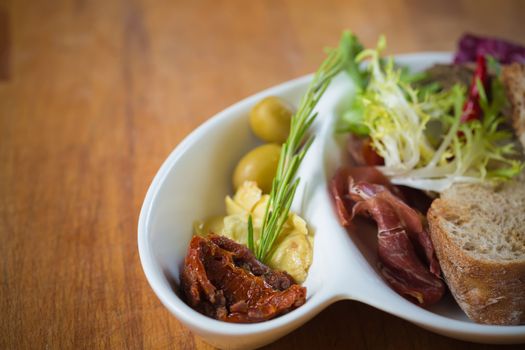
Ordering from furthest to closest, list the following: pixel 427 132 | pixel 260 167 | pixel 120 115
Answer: pixel 120 115, pixel 427 132, pixel 260 167

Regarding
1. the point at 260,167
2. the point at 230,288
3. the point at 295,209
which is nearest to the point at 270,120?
the point at 260,167

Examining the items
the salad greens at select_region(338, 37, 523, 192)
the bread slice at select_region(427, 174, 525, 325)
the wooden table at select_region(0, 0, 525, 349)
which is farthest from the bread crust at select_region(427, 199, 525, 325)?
the salad greens at select_region(338, 37, 523, 192)

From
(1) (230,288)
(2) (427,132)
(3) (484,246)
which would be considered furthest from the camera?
(2) (427,132)

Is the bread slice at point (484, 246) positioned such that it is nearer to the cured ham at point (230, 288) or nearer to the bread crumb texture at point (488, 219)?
the bread crumb texture at point (488, 219)

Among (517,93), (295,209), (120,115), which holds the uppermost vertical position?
(517,93)

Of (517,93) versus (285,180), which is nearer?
(285,180)

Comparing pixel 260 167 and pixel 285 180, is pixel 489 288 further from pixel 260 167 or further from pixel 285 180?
pixel 260 167

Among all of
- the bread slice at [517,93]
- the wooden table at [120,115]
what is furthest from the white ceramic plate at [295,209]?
the bread slice at [517,93]
